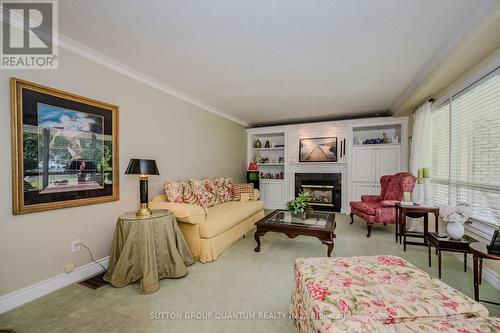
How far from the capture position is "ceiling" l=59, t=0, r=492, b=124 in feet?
5.84

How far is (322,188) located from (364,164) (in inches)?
46.2

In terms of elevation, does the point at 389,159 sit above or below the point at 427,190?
above

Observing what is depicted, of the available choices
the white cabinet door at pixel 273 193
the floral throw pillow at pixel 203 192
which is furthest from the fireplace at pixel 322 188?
the floral throw pillow at pixel 203 192

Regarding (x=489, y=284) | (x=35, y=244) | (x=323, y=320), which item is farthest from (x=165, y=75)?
(x=489, y=284)

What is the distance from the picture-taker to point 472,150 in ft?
8.86

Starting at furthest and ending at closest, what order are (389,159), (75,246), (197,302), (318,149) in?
1. (318,149)
2. (389,159)
3. (75,246)
4. (197,302)

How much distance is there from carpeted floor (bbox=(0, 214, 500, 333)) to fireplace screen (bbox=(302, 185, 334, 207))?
9.41 feet

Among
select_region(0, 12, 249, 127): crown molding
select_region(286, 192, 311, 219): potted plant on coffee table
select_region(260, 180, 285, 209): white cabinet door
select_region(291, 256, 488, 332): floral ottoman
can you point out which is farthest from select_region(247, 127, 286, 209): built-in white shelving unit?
select_region(291, 256, 488, 332): floral ottoman

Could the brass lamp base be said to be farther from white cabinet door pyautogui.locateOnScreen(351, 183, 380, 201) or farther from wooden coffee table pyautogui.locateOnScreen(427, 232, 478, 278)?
white cabinet door pyautogui.locateOnScreen(351, 183, 380, 201)

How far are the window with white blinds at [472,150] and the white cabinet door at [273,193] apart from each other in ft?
11.0

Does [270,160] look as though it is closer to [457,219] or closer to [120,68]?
[120,68]

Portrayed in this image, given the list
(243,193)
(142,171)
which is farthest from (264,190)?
(142,171)

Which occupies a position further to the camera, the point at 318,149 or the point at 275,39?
the point at 318,149

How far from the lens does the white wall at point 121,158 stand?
1.86 m
